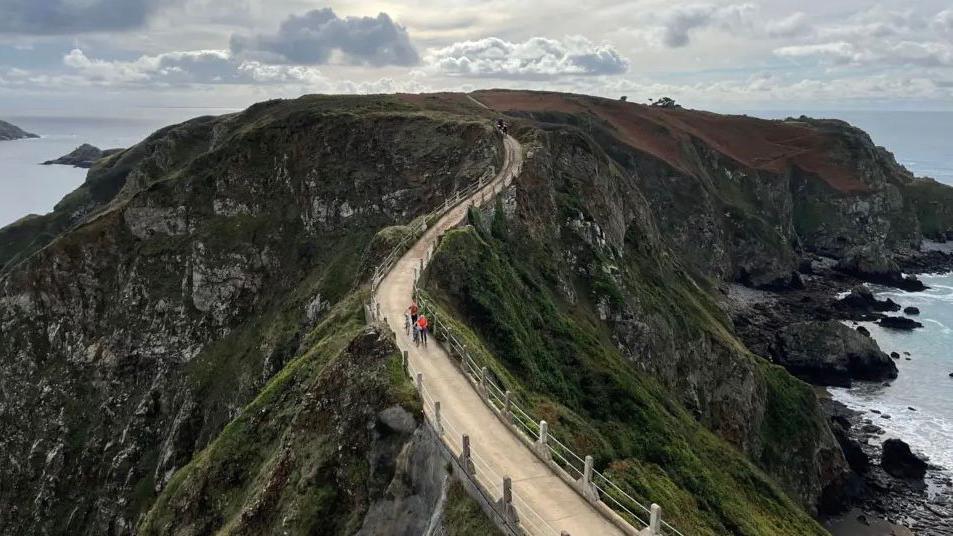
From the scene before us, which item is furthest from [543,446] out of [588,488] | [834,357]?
[834,357]

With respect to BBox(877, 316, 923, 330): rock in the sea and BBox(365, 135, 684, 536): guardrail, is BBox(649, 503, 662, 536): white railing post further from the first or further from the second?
BBox(877, 316, 923, 330): rock in the sea

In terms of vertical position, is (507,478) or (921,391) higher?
(507,478)

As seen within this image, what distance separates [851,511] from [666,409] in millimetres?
24122

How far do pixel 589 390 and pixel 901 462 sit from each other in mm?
40390

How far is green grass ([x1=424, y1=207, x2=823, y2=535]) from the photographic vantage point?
3528 centimetres

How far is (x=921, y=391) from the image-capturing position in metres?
84.1

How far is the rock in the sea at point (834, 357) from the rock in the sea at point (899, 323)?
Result: 18.8 meters

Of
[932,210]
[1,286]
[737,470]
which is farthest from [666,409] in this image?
[932,210]

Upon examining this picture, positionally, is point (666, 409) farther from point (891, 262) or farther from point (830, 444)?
point (891, 262)

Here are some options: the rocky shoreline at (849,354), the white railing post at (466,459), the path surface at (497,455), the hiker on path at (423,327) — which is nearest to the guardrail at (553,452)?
the path surface at (497,455)

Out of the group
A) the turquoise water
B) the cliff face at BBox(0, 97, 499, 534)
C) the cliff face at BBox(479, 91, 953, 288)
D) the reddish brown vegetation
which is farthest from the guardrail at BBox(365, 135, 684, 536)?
the reddish brown vegetation

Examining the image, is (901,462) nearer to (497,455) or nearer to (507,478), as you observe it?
(497,455)

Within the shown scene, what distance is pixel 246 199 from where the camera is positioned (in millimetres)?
78188

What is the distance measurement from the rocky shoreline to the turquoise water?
1.82 m
